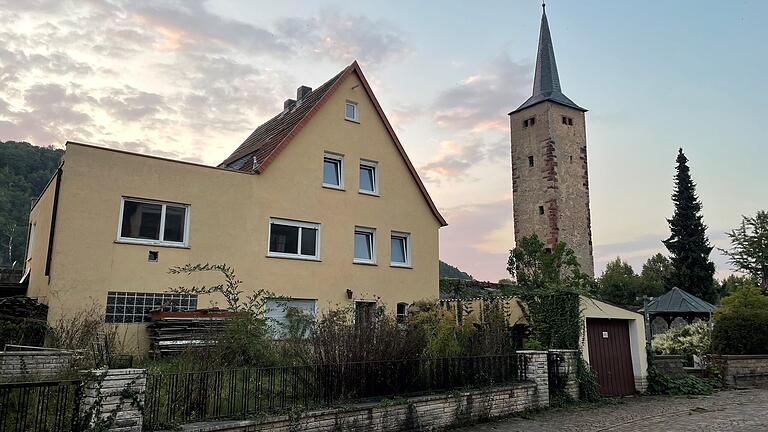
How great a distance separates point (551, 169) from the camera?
133ft

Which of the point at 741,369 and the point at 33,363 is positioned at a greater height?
the point at 33,363

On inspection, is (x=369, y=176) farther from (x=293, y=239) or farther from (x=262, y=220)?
(x=262, y=220)

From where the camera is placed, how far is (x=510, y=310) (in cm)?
1478

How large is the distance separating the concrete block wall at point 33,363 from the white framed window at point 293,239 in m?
8.00

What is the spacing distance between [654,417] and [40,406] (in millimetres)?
10749

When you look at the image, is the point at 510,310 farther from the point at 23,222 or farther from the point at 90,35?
the point at 23,222

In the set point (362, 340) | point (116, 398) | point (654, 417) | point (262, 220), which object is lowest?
point (654, 417)

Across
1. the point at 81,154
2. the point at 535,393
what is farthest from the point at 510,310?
the point at 81,154

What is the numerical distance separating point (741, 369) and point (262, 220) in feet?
49.0

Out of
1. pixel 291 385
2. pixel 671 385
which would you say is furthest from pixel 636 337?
pixel 291 385

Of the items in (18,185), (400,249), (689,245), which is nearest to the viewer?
(400,249)

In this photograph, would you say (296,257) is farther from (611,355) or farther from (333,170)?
(611,355)

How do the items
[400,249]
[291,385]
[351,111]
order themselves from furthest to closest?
[400,249], [351,111], [291,385]

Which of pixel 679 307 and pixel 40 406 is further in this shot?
pixel 679 307
